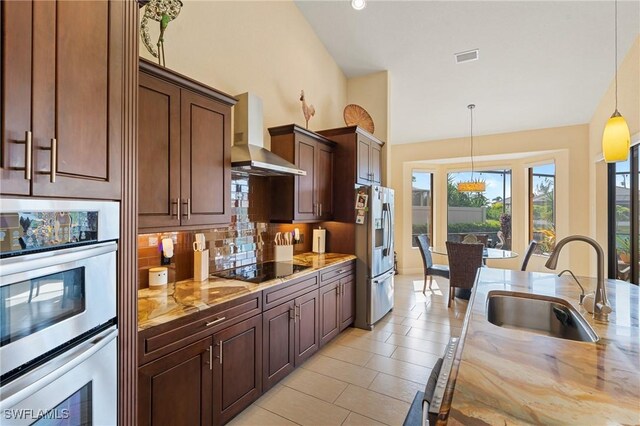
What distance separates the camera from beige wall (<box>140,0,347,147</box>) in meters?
2.44

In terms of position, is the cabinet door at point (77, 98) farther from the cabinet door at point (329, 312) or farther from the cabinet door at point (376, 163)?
the cabinet door at point (376, 163)

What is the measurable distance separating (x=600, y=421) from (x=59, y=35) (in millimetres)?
1963

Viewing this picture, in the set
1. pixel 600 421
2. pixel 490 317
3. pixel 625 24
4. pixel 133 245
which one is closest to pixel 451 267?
pixel 490 317

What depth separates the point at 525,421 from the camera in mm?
731

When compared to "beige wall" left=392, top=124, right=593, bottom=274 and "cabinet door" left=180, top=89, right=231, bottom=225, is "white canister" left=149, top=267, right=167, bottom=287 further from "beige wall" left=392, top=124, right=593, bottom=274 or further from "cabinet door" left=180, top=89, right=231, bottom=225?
"beige wall" left=392, top=124, right=593, bottom=274

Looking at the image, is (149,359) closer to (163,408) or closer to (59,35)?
(163,408)

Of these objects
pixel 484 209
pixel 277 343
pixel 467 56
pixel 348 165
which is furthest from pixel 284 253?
pixel 484 209

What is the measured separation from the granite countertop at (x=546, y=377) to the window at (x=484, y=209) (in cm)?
579

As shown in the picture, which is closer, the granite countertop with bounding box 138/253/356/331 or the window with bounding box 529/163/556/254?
the granite countertop with bounding box 138/253/356/331

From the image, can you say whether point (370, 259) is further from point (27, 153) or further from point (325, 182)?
point (27, 153)

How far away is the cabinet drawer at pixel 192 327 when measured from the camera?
1.51 meters

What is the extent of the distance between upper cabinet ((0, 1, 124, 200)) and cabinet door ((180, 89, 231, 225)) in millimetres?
766

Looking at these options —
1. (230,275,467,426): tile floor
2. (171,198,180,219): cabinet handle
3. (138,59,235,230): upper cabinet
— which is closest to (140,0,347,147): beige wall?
(138,59,235,230): upper cabinet

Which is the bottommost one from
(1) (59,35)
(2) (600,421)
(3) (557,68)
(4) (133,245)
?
(2) (600,421)
